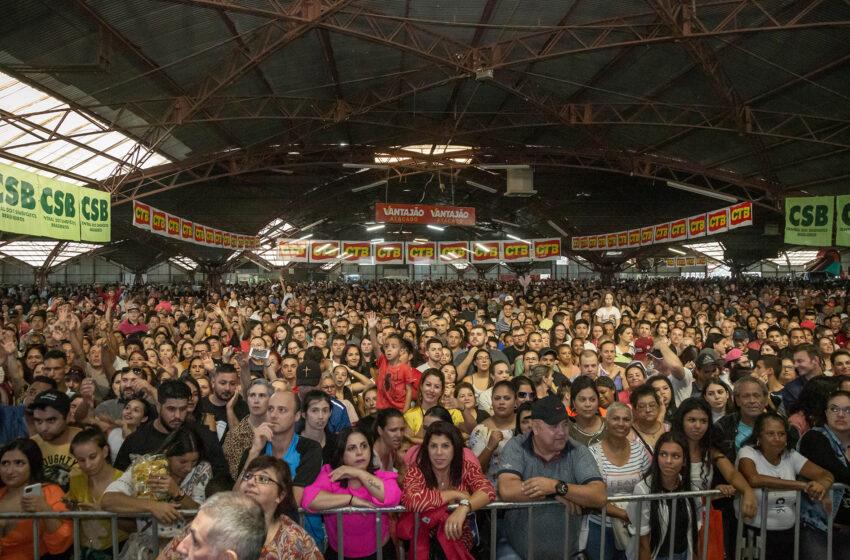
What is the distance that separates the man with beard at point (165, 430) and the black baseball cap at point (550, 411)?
210 cm

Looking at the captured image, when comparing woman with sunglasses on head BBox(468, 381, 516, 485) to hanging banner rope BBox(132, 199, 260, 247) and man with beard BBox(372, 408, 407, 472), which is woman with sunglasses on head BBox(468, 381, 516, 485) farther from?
hanging banner rope BBox(132, 199, 260, 247)

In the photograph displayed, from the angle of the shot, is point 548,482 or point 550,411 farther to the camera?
point 550,411

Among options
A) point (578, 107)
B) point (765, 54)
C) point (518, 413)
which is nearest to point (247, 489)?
point (518, 413)

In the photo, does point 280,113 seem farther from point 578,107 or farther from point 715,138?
point 715,138

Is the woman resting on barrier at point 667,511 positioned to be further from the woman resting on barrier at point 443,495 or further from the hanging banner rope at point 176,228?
the hanging banner rope at point 176,228

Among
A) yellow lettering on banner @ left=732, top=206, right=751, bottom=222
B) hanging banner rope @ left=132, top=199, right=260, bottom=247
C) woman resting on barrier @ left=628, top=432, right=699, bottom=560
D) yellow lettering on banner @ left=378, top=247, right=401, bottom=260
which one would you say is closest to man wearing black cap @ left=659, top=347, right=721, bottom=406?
woman resting on barrier @ left=628, top=432, right=699, bottom=560

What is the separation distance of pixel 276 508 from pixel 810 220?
13816mm

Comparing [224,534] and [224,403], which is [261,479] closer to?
[224,534]

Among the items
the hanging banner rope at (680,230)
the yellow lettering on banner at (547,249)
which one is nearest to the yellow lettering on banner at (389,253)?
the yellow lettering on banner at (547,249)

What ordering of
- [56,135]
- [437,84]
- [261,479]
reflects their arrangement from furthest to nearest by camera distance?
[56,135] → [437,84] → [261,479]

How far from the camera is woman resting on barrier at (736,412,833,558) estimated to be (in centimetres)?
354

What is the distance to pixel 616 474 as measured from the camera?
3.73 meters

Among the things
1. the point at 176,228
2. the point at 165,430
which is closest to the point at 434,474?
the point at 165,430

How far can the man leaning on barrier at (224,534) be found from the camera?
204cm
